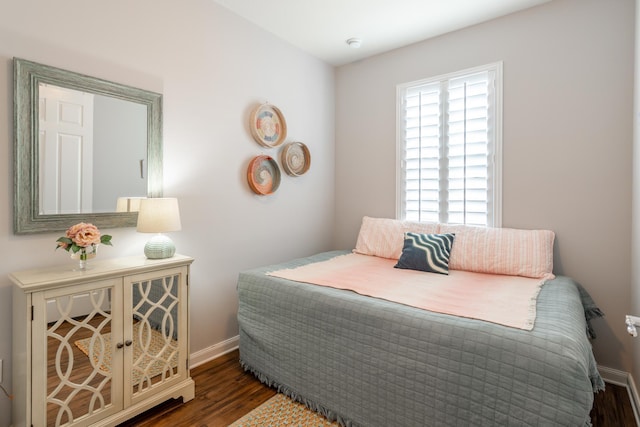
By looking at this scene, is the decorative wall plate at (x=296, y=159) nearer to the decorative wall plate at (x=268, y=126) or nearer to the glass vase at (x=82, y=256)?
the decorative wall plate at (x=268, y=126)

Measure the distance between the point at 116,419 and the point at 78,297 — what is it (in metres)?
0.67

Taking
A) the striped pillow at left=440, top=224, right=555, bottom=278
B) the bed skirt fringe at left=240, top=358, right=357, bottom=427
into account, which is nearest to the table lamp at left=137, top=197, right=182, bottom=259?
the bed skirt fringe at left=240, top=358, right=357, bottom=427

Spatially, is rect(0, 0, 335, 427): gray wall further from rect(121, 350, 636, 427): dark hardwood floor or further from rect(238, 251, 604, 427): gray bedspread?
rect(238, 251, 604, 427): gray bedspread

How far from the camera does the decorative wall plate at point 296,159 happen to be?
10.1 feet

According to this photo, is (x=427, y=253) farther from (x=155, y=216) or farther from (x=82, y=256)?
(x=82, y=256)

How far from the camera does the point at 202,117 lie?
2.45 meters

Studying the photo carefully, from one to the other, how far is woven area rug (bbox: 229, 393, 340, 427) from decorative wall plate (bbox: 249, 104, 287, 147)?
1.94 metres

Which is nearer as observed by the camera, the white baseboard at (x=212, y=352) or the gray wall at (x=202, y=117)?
the gray wall at (x=202, y=117)

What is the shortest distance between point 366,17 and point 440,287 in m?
2.11

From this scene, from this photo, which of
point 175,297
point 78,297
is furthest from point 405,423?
point 78,297

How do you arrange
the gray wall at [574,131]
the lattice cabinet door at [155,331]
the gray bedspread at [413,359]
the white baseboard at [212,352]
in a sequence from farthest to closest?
the white baseboard at [212,352]
the gray wall at [574,131]
the lattice cabinet door at [155,331]
the gray bedspread at [413,359]

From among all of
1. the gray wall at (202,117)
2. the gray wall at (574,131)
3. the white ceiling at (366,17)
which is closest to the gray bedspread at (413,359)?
the gray wall at (574,131)

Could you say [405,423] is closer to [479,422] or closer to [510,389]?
[479,422]

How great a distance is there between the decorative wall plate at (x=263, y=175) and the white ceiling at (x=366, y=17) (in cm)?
110
